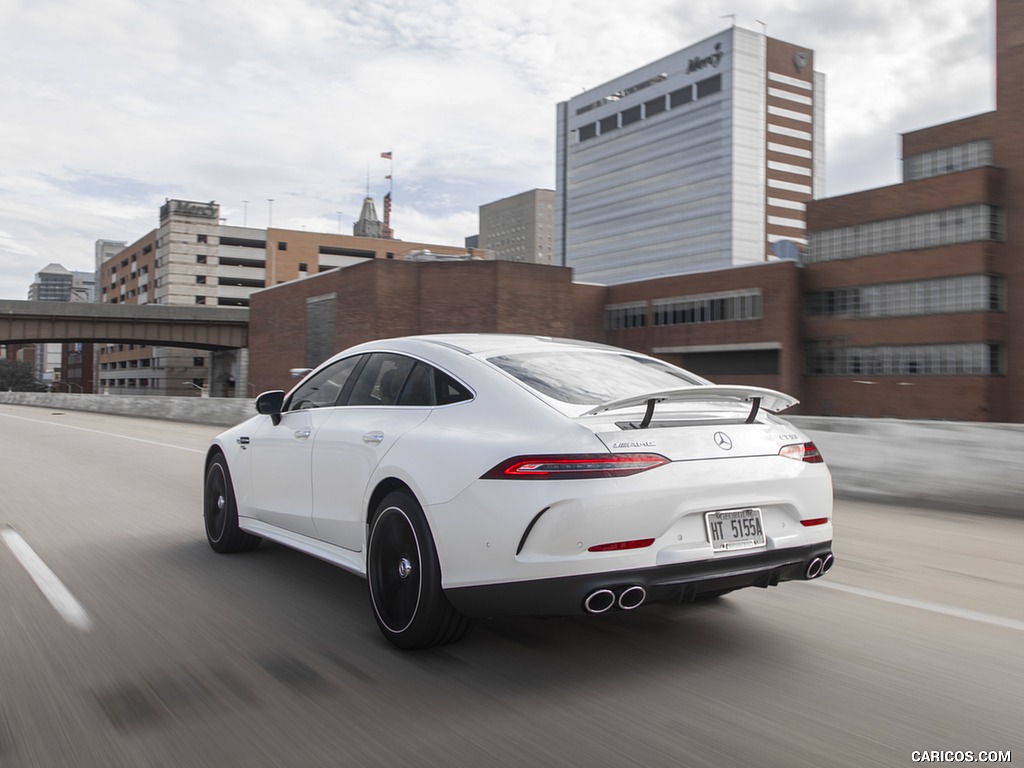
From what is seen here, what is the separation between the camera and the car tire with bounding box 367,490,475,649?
3855 mm

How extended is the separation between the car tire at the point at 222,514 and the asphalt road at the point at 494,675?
16cm

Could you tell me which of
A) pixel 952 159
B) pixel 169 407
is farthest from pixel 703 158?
pixel 169 407

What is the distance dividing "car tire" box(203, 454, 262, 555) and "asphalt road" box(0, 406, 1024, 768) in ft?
0.52

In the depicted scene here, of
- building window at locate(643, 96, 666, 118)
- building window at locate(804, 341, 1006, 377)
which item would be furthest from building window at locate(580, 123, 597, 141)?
building window at locate(804, 341, 1006, 377)

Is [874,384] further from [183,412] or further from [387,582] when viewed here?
[387,582]

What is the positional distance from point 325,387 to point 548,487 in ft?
7.59

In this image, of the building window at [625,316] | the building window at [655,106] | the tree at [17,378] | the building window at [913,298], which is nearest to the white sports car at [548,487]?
the building window at [913,298]

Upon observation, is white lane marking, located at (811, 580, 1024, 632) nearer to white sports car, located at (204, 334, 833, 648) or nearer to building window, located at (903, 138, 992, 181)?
white sports car, located at (204, 334, 833, 648)

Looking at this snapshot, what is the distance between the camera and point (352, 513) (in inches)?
178

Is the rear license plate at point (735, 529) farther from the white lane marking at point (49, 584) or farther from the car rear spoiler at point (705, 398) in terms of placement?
the white lane marking at point (49, 584)

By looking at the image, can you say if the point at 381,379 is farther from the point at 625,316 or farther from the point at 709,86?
the point at 709,86

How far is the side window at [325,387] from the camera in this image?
17.1ft

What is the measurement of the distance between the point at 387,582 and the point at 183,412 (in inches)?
1157

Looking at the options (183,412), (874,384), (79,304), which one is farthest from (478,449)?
(79,304)
